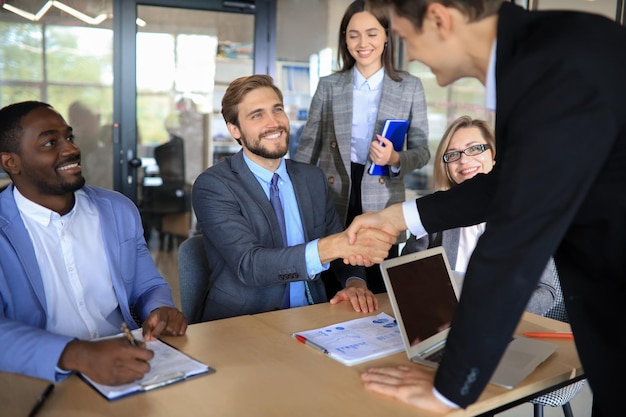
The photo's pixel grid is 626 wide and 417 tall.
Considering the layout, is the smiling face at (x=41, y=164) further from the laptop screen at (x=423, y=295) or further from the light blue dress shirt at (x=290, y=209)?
the laptop screen at (x=423, y=295)

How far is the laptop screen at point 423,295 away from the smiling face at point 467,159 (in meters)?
1.08

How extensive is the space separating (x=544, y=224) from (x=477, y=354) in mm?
290

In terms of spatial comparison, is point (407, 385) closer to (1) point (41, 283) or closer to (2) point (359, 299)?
(2) point (359, 299)

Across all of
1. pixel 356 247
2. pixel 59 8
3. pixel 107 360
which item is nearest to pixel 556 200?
pixel 107 360

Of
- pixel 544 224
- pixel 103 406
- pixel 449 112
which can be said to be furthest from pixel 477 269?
pixel 449 112

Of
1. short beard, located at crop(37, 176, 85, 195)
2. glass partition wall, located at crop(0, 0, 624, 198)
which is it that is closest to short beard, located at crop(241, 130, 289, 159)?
short beard, located at crop(37, 176, 85, 195)

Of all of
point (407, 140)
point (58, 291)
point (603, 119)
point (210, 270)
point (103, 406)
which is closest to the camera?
point (603, 119)

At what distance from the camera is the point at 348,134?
3330 mm

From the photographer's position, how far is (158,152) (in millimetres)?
5430

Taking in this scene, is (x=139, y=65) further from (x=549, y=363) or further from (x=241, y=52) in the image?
(x=549, y=363)

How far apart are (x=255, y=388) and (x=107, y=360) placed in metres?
0.35

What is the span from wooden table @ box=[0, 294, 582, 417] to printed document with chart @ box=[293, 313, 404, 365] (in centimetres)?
3

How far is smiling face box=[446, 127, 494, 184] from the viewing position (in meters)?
2.92

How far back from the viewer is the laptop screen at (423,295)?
5.62ft
